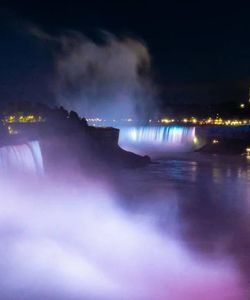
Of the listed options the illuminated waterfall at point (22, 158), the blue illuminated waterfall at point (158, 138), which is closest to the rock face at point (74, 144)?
the illuminated waterfall at point (22, 158)

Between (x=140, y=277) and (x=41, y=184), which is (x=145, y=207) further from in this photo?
(x=140, y=277)

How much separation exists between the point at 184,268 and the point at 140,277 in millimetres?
1140

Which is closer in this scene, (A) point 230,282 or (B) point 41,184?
(A) point 230,282

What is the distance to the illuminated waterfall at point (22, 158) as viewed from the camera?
53.9ft

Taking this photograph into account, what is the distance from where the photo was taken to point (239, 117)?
3265 inches

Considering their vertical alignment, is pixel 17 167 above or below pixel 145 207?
above

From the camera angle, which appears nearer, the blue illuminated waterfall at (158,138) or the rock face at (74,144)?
the rock face at (74,144)

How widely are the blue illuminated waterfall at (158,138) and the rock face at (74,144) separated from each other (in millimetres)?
15185

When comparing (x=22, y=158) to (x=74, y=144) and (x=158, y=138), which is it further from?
(x=158, y=138)

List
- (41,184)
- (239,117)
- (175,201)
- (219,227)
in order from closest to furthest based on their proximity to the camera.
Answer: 1. (219,227)
2. (175,201)
3. (41,184)
4. (239,117)

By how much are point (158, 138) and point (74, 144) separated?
24876 mm

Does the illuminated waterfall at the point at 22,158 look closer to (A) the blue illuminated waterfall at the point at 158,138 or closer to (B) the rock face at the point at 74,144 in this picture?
(B) the rock face at the point at 74,144

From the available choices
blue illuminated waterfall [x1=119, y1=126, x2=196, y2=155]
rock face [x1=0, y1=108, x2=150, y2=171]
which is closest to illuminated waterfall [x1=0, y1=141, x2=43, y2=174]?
rock face [x1=0, y1=108, x2=150, y2=171]

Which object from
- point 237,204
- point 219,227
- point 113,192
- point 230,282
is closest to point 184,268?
point 230,282
